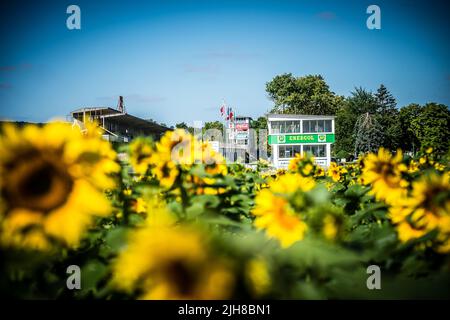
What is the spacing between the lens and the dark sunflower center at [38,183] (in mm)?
982

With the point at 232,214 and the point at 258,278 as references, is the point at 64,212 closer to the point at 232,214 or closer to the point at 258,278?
the point at 258,278

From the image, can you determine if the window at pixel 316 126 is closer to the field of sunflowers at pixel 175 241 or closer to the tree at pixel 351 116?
the tree at pixel 351 116

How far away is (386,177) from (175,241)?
1.69m

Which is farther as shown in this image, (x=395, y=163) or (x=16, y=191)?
(x=395, y=163)

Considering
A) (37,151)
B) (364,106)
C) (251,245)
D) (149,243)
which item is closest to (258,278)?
(251,245)

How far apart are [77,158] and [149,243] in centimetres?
45

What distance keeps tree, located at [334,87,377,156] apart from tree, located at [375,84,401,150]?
1403mm

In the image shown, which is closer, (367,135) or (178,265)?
(178,265)

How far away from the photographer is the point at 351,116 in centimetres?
5438

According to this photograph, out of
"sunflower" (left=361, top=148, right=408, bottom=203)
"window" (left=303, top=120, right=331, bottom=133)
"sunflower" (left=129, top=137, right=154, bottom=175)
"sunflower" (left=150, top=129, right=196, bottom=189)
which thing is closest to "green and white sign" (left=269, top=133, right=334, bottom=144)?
"window" (left=303, top=120, right=331, bottom=133)

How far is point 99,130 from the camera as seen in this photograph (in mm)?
1716

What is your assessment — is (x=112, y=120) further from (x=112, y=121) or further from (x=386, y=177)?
(x=386, y=177)

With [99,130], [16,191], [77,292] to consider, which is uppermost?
[99,130]

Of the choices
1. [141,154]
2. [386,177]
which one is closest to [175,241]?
[141,154]
